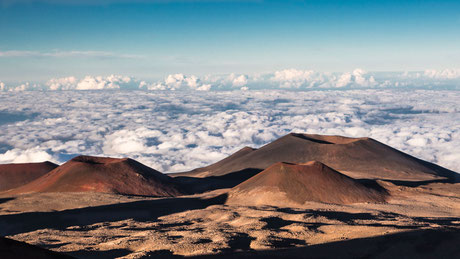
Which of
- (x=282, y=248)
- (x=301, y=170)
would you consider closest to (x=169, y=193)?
(x=301, y=170)

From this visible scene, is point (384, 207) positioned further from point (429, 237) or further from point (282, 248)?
point (282, 248)

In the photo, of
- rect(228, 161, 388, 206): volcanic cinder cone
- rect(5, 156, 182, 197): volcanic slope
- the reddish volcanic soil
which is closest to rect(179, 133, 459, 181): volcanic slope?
rect(228, 161, 388, 206): volcanic cinder cone

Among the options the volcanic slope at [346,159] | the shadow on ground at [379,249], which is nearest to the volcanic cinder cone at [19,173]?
the volcanic slope at [346,159]

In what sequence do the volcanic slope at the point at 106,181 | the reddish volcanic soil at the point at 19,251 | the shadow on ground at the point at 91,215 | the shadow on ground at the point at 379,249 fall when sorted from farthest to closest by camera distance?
the volcanic slope at the point at 106,181
the shadow on ground at the point at 91,215
the shadow on ground at the point at 379,249
the reddish volcanic soil at the point at 19,251

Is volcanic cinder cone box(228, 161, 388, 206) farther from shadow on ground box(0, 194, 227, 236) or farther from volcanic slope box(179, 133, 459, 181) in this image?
volcanic slope box(179, 133, 459, 181)

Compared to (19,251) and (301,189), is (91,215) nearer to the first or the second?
(301,189)

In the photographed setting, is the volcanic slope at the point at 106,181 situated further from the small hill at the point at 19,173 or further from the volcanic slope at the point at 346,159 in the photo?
the volcanic slope at the point at 346,159

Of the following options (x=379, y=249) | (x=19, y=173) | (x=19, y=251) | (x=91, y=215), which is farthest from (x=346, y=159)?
(x=19, y=251)
